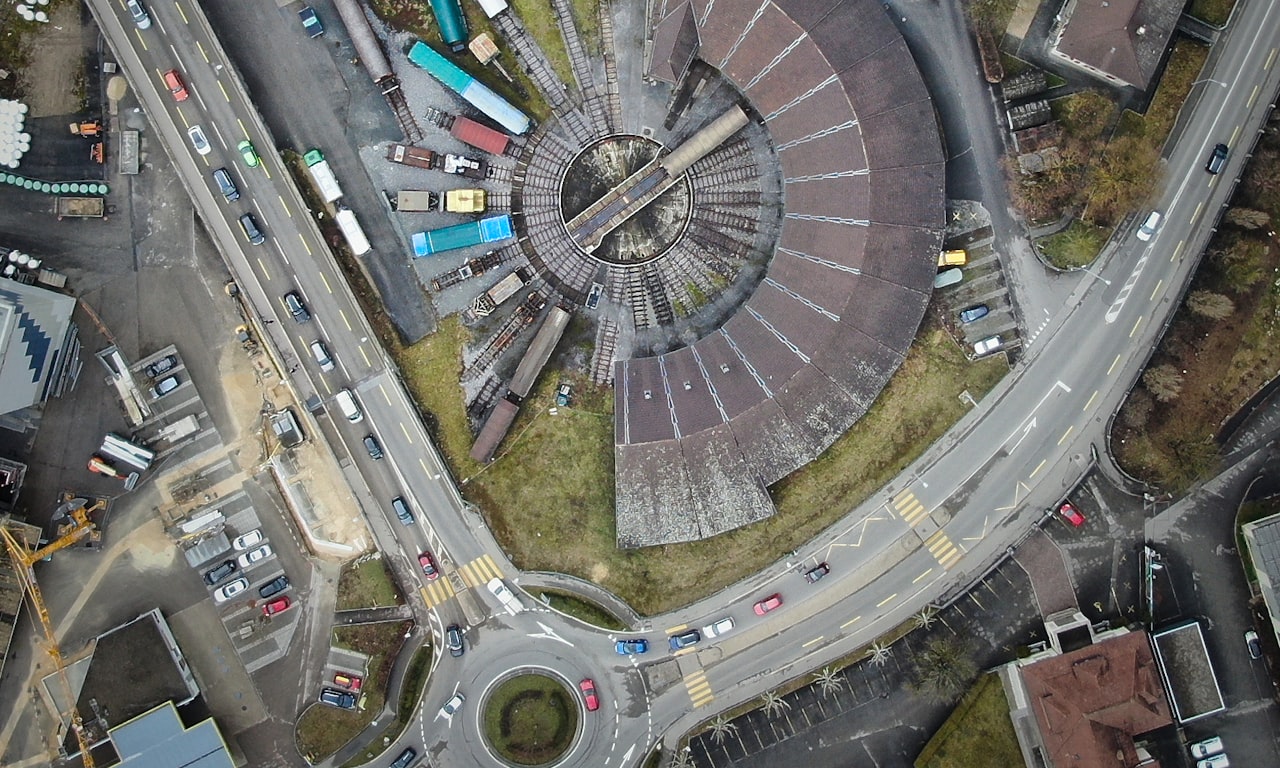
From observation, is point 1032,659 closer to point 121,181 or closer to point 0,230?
point 121,181

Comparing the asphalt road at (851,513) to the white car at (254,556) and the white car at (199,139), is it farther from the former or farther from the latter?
the white car at (254,556)

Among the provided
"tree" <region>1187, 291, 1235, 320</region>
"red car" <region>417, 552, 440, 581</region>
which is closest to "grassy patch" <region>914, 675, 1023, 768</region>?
"tree" <region>1187, 291, 1235, 320</region>

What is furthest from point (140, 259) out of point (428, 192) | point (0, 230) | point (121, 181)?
point (428, 192)

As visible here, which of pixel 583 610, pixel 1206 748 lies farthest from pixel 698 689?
pixel 1206 748

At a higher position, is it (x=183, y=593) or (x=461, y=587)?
(x=183, y=593)

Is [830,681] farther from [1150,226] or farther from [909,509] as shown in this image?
[1150,226]

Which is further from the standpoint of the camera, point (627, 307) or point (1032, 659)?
point (627, 307)
